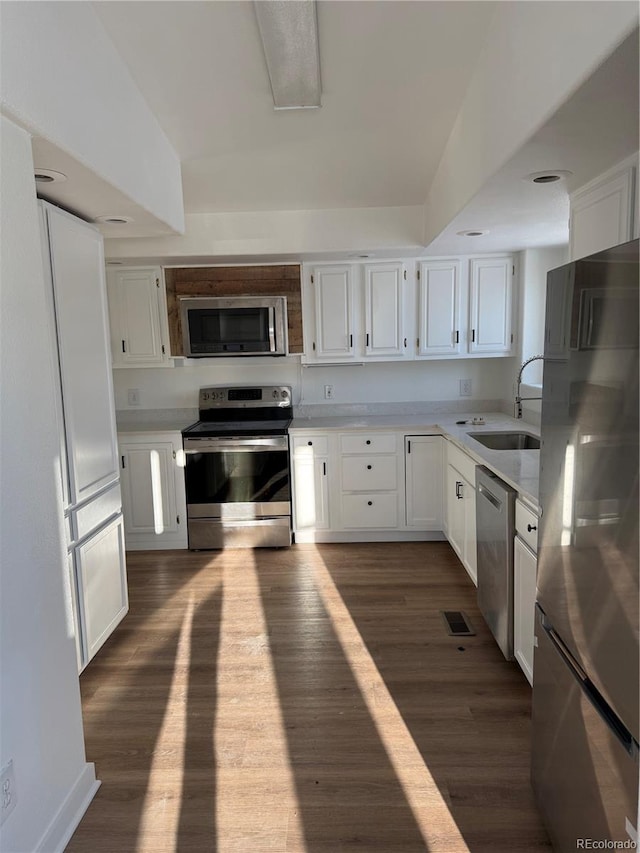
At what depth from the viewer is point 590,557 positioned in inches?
46.6

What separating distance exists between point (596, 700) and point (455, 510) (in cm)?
225

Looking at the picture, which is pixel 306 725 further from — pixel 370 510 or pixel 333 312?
pixel 333 312

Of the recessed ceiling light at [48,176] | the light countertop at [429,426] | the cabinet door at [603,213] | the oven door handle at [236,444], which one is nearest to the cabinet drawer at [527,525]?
the light countertop at [429,426]

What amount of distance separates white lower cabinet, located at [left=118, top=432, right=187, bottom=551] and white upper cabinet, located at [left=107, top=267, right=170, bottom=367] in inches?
24.6

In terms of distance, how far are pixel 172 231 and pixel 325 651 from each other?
228cm

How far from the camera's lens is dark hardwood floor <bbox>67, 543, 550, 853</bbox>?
161cm

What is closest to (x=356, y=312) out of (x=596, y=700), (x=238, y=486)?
(x=238, y=486)

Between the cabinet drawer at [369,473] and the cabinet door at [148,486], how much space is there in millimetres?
1285

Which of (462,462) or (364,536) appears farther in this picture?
(364,536)

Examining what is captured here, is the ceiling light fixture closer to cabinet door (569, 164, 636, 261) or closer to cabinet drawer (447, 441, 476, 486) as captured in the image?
cabinet door (569, 164, 636, 261)

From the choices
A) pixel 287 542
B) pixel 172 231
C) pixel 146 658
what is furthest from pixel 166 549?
pixel 172 231

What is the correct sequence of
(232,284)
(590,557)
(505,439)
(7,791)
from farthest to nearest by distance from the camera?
(232,284), (505,439), (7,791), (590,557)

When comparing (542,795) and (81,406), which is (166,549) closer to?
(81,406)

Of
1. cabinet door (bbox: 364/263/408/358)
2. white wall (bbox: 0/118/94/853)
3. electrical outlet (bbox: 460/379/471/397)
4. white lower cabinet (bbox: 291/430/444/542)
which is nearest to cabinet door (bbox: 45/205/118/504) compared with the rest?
white wall (bbox: 0/118/94/853)
